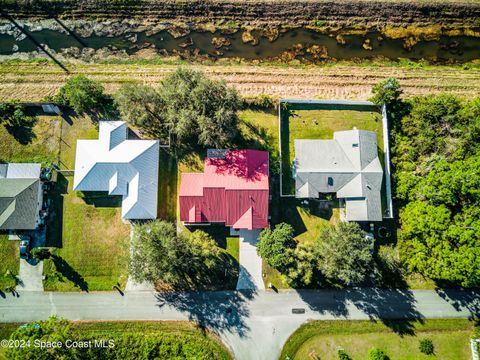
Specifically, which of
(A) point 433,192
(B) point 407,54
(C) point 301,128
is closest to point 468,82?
(B) point 407,54

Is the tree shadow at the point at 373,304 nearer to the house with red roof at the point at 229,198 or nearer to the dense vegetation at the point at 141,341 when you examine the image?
the house with red roof at the point at 229,198

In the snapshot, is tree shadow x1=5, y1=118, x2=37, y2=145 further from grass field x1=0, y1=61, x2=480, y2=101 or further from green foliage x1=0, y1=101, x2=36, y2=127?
grass field x1=0, y1=61, x2=480, y2=101

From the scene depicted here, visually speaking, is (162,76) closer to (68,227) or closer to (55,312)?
(68,227)

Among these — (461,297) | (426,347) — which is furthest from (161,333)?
(461,297)

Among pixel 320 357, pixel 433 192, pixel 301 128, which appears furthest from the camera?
pixel 301 128

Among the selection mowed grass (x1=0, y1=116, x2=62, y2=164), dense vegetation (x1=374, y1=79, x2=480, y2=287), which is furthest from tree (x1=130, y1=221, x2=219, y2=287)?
dense vegetation (x1=374, y1=79, x2=480, y2=287)

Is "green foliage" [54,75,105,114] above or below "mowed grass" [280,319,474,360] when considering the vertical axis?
above

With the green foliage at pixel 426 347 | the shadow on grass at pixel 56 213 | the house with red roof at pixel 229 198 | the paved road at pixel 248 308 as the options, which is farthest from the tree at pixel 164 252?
the green foliage at pixel 426 347

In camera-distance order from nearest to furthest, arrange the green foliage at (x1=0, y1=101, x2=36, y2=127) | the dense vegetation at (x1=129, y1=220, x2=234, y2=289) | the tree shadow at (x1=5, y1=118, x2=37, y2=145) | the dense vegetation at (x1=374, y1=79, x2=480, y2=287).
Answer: the dense vegetation at (x1=374, y1=79, x2=480, y2=287)
the dense vegetation at (x1=129, y1=220, x2=234, y2=289)
the green foliage at (x1=0, y1=101, x2=36, y2=127)
the tree shadow at (x1=5, y1=118, x2=37, y2=145)
